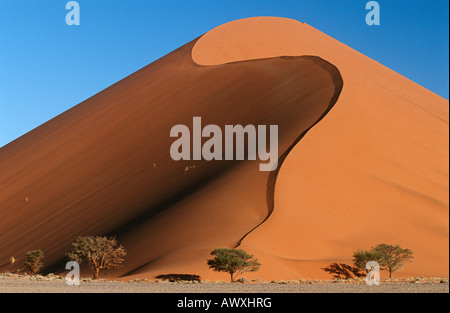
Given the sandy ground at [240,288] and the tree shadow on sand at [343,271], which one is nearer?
the sandy ground at [240,288]

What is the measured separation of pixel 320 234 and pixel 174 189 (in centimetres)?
796

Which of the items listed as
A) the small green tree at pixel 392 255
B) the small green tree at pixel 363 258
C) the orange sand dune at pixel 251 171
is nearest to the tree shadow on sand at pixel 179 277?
the orange sand dune at pixel 251 171

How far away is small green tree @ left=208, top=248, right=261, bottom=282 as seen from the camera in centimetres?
1958

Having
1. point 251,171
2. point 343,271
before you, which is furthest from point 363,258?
point 251,171

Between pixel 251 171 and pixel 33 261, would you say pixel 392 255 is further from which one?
pixel 33 261

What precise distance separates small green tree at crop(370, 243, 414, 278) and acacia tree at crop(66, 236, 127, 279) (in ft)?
28.7

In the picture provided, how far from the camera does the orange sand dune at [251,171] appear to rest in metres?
21.1

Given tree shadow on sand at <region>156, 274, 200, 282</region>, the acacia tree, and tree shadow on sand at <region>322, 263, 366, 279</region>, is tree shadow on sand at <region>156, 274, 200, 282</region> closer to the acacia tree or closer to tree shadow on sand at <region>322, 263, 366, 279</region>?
the acacia tree

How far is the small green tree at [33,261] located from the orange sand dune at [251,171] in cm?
55

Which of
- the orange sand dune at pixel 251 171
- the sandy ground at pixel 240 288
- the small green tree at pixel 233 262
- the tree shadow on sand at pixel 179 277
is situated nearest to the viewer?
the sandy ground at pixel 240 288

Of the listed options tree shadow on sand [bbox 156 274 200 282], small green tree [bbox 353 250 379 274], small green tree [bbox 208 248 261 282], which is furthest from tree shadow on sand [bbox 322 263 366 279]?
tree shadow on sand [bbox 156 274 200 282]

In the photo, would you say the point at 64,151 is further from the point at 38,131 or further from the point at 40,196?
the point at 38,131

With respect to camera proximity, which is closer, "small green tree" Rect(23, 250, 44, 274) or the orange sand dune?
the orange sand dune

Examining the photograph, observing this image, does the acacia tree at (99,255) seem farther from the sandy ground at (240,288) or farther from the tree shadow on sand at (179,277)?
the sandy ground at (240,288)
